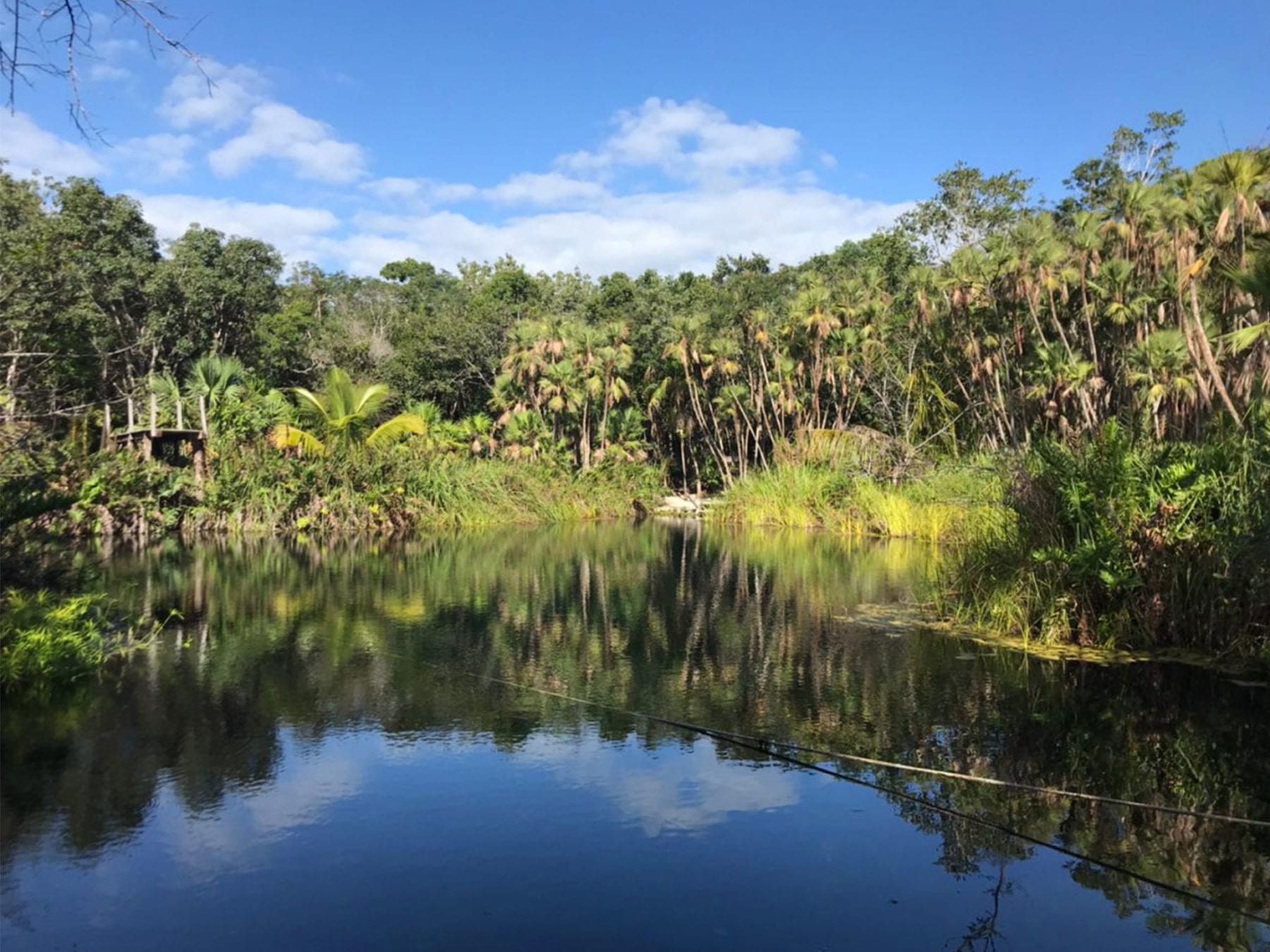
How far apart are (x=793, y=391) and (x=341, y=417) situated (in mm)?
15311

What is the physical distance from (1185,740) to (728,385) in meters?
26.2

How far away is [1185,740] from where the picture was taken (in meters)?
6.53

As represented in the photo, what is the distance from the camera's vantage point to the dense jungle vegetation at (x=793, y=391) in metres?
8.74

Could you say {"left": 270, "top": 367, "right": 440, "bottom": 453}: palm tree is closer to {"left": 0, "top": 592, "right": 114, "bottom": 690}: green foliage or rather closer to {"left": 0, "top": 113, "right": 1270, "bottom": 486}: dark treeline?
{"left": 0, "top": 113, "right": 1270, "bottom": 486}: dark treeline

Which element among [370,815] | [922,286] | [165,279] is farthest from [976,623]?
[165,279]

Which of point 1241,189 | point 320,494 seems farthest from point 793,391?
point 1241,189

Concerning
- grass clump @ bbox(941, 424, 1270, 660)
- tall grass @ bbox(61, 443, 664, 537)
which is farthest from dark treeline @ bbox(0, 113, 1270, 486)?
grass clump @ bbox(941, 424, 1270, 660)

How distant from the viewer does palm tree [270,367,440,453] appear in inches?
962

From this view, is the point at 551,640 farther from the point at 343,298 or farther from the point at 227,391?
the point at 343,298

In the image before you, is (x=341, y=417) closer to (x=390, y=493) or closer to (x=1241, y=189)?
(x=390, y=493)

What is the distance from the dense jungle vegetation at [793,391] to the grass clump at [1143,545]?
0.03 m

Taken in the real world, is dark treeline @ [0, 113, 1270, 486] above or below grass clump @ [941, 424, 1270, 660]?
above

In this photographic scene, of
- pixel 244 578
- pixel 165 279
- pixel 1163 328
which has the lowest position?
pixel 244 578

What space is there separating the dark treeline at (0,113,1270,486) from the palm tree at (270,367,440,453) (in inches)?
121
